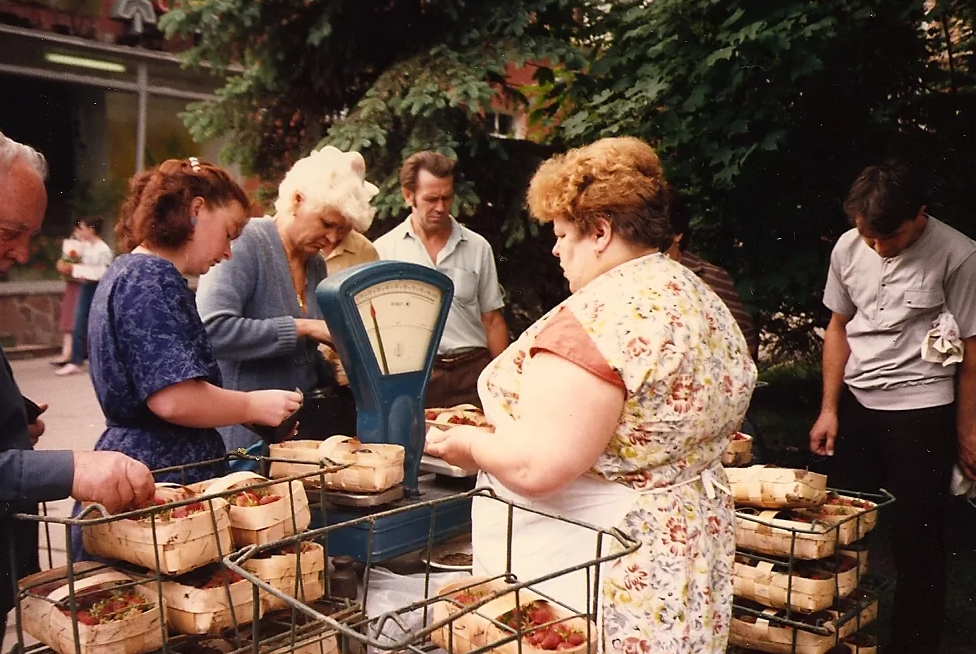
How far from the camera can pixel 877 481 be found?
11.3ft

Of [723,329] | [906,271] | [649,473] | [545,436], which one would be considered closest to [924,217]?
[906,271]

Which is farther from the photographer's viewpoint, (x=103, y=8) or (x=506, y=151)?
(x=103, y=8)

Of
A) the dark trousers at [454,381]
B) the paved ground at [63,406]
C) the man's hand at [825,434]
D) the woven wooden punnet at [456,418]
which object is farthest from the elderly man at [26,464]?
the paved ground at [63,406]

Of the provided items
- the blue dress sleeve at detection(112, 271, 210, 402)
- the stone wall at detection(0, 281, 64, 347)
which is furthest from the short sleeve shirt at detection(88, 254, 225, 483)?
the stone wall at detection(0, 281, 64, 347)

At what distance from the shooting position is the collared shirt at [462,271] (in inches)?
171

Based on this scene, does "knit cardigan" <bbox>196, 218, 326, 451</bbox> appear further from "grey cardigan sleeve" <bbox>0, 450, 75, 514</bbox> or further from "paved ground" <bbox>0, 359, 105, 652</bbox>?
"paved ground" <bbox>0, 359, 105, 652</bbox>

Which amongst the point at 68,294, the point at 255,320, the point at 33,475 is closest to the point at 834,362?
the point at 255,320

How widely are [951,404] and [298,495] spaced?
100 inches

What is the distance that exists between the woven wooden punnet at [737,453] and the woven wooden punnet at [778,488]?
0.44m

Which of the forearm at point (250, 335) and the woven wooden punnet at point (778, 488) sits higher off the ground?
the forearm at point (250, 335)

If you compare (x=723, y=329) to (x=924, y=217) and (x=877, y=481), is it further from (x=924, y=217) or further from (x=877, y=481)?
(x=877, y=481)

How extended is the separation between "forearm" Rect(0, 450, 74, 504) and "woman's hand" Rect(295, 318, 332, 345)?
1353 mm

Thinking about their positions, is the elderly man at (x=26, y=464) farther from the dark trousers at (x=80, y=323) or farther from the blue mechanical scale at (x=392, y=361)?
the dark trousers at (x=80, y=323)

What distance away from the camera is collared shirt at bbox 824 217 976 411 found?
314 cm
